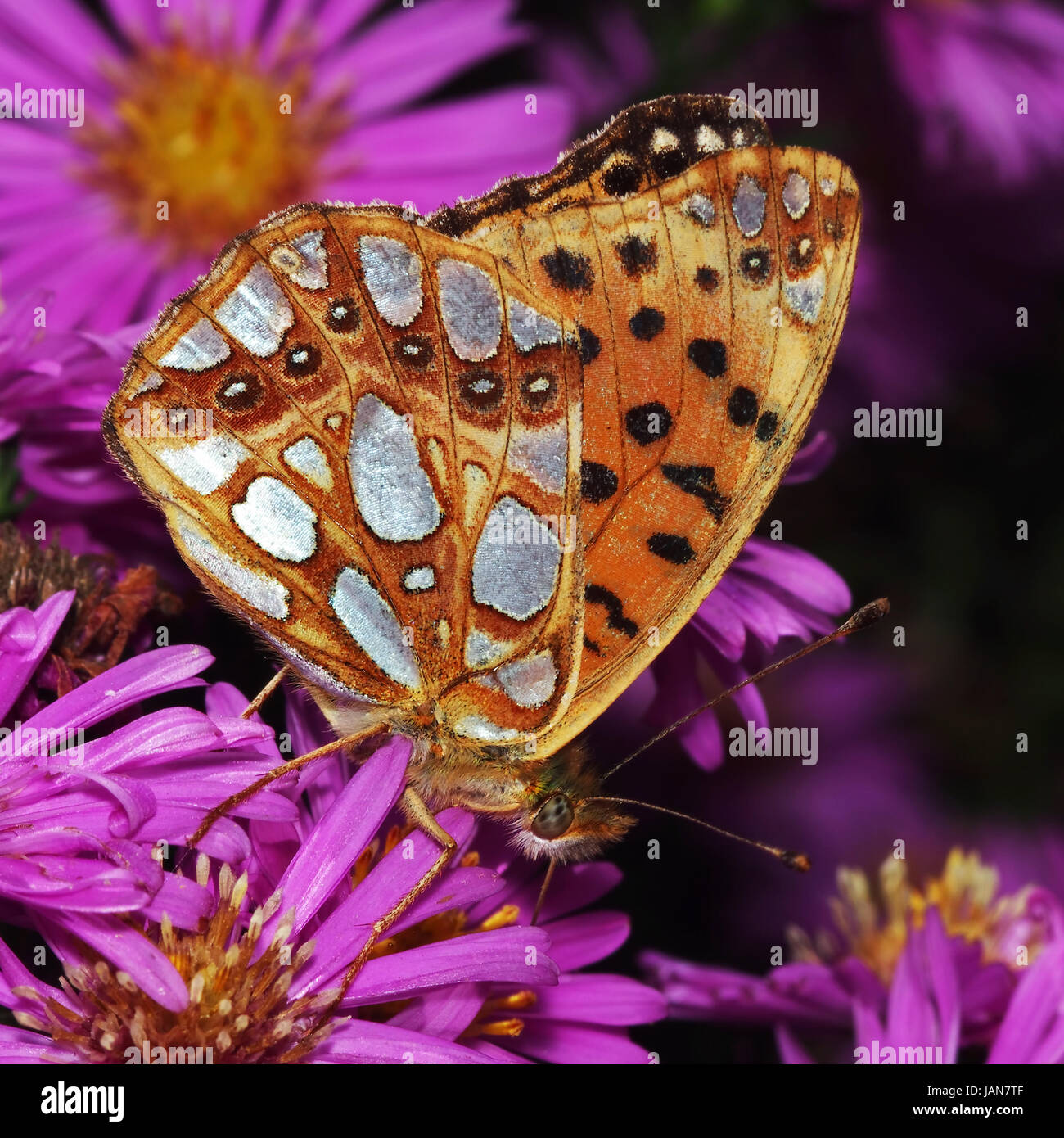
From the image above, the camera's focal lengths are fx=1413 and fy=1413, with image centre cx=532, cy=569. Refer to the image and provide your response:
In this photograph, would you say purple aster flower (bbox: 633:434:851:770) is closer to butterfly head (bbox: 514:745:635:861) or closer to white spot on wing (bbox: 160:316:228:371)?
butterfly head (bbox: 514:745:635:861)

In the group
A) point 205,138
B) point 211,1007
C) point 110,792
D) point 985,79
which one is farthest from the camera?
point 985,79

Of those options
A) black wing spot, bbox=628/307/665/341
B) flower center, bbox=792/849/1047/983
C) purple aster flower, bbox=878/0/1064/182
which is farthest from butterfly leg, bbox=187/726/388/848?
purple aster flower, bbox=878/0/1064/182

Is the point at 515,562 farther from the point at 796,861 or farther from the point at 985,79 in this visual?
the point at 985,79

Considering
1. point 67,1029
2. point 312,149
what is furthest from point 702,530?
point 312,149

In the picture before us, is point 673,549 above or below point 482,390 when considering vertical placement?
below

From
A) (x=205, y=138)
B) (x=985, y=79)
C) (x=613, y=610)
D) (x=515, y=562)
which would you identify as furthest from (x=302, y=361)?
(x=985, y=79)

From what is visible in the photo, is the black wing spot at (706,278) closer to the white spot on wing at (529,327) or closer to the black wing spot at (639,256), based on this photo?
the black wing spot at (639,256)

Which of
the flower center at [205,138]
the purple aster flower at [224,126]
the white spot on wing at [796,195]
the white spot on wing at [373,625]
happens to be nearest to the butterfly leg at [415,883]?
the white spot on wing at [373,625]

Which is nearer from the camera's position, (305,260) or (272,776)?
(272,776)
